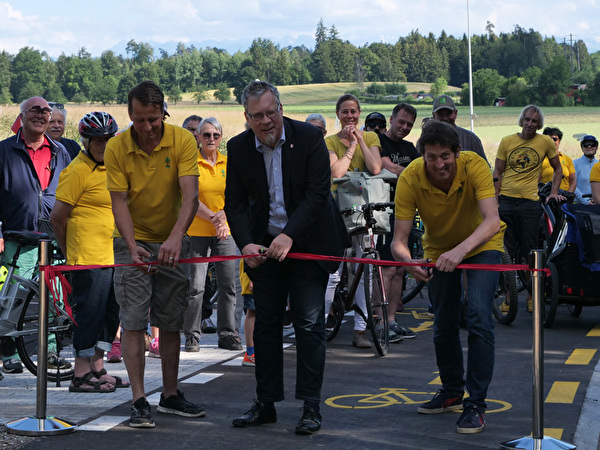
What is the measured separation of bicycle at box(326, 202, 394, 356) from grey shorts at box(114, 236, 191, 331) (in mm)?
2622

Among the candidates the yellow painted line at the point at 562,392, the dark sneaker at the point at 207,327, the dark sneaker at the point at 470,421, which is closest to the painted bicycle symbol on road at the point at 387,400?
the yellow painted line at the point at 562,392

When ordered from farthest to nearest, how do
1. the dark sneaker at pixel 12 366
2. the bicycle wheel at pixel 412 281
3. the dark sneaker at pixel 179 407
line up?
the bicycle wheel at pixel 412 281
the dark sneaker at pixel 12 366
the dark sneaker at pixel 179 407

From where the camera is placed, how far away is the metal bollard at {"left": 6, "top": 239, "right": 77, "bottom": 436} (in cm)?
587

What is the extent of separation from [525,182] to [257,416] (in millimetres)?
6334

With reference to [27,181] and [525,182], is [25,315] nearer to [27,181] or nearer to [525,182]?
→ [27,181]

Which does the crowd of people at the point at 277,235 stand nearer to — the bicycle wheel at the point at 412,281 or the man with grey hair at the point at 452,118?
the man with grey hair at the point at 452,118

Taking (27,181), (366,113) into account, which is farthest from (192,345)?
(366,113)

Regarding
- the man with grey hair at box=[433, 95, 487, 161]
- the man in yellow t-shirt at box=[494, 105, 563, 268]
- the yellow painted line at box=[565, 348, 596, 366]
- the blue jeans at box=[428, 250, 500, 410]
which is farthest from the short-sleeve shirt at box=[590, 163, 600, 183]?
the blue jeans at box=[428, 250, 500, 410]

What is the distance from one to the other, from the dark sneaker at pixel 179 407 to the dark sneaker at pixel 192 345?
8.05 ft

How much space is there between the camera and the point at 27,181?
8.17 meters

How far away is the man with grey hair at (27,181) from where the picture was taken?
317 inches

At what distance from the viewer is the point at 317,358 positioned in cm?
608

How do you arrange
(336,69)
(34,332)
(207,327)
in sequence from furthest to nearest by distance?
(336,69), (207,327), (34,332)

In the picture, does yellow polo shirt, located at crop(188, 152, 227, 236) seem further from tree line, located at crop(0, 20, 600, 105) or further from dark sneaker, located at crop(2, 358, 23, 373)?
tree line, located at crop(0, 20, 600, 105)
